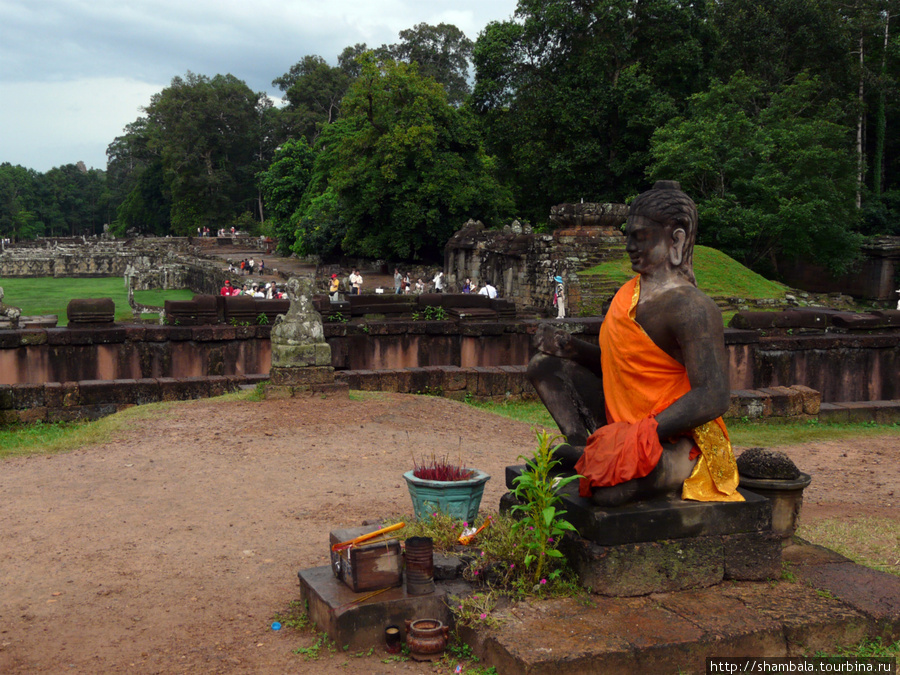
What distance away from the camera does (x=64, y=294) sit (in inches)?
1678

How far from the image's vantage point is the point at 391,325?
1331 centimetres

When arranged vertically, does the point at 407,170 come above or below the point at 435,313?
above

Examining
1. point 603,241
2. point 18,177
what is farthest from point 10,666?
point 18,177

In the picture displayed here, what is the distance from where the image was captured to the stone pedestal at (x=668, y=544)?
3852 mm

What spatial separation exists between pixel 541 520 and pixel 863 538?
10.1ft

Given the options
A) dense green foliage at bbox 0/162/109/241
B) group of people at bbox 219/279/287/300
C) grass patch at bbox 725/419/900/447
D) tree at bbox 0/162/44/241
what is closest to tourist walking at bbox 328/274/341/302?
group of people at bbox 219/279/287/300

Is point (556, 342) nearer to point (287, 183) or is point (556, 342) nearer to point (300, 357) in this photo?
point (300, 357)

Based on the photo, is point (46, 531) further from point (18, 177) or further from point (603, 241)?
point (18, 177)

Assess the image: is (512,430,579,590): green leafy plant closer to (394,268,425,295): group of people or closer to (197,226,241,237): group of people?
(394,268,425,295): group of people

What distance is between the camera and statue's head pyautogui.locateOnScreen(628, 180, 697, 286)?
402 centimetres

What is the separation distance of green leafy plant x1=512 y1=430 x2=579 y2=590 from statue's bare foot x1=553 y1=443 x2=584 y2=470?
237 mm

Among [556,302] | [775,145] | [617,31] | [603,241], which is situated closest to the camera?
[556,302]

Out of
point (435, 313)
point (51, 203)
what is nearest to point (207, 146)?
point (51, 203)

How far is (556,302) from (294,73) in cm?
6285
